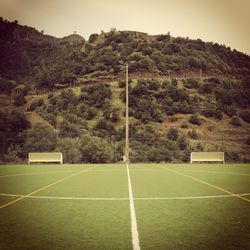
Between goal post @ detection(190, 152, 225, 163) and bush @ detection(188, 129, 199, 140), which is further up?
bush @ detection(188, 129, 199, 140)

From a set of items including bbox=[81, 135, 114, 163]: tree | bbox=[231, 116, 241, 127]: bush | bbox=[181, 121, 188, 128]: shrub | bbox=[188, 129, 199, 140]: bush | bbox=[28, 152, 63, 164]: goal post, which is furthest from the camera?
bbox=[231, 116, 241, 127]: bush

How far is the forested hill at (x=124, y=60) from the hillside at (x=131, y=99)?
21 cm

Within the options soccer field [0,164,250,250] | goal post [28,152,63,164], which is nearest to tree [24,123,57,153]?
goal post [28,152,63,164]

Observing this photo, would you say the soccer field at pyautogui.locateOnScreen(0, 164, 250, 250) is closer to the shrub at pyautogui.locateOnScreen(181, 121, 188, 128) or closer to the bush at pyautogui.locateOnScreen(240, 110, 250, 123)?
the shrub at pyautogui.locateOnScreen(181, 121, 188, 128)

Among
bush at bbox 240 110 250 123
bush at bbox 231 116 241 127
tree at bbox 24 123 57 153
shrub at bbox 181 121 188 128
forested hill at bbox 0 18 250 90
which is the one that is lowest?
tree at bbox 24 123 57 153

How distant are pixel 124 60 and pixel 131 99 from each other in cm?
1674

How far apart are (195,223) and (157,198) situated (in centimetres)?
304

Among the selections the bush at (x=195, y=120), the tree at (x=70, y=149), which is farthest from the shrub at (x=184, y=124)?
the tree at (x=70, y=149)

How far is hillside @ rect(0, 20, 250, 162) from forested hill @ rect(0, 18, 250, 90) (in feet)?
0.69

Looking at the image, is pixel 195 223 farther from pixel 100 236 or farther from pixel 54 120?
pixel 54 120

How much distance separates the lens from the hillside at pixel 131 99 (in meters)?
35.9

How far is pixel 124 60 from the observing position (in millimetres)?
76062

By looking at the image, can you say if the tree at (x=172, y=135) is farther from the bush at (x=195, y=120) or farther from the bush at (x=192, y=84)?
the bush at (x=192, y=84)

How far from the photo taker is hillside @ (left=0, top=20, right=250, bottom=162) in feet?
118
